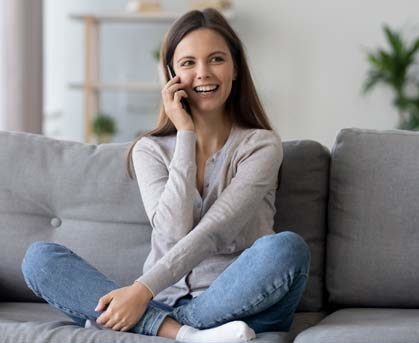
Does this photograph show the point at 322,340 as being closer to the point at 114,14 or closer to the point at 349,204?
the point at 349,204

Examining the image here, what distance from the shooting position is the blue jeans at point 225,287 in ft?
5.70

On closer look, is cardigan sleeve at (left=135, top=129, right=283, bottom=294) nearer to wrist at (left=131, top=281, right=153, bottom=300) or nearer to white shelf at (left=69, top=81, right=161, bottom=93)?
wrist at (left=131, top=281, right=153, bottom=300)

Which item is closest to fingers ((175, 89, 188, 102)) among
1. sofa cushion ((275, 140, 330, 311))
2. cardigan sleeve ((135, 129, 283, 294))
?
cardigan sleeve ((135, 129, 283, 294))

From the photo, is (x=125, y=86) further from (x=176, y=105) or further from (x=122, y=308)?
(x=122, y=308)

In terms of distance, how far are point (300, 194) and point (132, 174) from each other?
0.44 meters

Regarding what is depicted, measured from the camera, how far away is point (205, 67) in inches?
84.1

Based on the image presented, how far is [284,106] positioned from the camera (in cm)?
596

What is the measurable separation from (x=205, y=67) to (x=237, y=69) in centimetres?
13

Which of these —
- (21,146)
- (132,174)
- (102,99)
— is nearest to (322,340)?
(132,174)

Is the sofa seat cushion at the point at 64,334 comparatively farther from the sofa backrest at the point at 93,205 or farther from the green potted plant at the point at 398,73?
the green potted plant at the point at 398,73

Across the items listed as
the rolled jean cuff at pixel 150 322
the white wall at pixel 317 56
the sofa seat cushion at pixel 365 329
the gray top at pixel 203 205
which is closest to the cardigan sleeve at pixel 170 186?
the gray top at pixel 203 205

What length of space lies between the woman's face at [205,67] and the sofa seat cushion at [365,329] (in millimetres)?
615

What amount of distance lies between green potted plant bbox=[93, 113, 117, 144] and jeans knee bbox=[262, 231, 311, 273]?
4.12 metres

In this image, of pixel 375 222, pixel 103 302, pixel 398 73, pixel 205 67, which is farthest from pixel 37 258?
pixel 398 73
